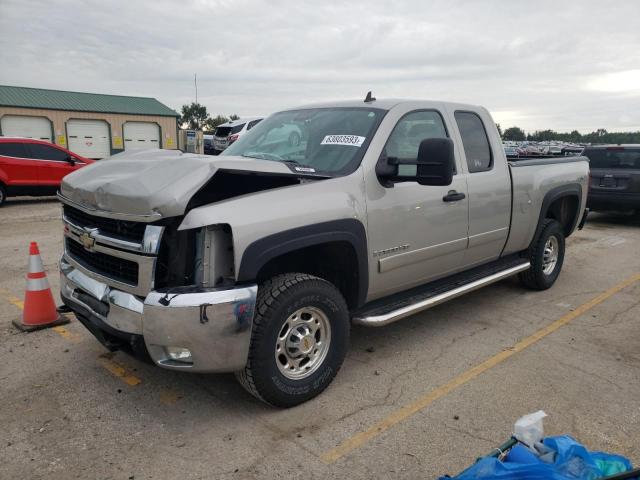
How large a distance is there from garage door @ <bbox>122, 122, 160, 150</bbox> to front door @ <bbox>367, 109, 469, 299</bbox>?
104 feet

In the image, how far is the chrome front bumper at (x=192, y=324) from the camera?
2846 millimetres

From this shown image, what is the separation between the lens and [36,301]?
4621 millimetres

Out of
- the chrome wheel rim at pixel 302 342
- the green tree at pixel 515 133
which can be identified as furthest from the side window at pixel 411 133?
the green tree at pixel 515 133

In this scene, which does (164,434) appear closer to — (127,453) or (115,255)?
(127,453)

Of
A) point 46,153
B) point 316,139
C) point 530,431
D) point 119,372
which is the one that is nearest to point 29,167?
point 46,153

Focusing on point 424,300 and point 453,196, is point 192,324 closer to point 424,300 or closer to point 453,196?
point 424,300

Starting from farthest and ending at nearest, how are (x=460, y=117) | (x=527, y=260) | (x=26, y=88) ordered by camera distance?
(x=26, y=88), (x=527, y=260), (x=460, y=117)

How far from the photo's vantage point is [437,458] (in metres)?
2.89

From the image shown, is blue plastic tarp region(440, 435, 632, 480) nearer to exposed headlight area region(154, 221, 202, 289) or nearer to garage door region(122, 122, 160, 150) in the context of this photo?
exposed headlight area region(154, 221, 202, 289)

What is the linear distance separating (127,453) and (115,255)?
1.12 meters

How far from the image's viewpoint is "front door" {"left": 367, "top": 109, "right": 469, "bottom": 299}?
378 cm

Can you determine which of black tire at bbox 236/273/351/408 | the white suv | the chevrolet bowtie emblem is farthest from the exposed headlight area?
the white suv

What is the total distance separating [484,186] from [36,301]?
4070mm

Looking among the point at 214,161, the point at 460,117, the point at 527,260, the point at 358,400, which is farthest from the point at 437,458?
the point at 527,260
